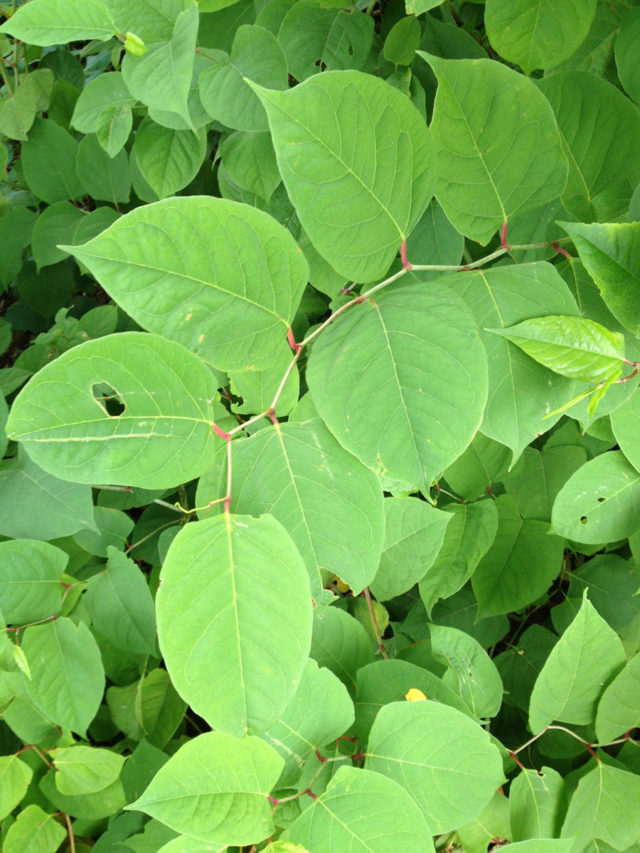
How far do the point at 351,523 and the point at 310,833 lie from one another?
32 centimetres

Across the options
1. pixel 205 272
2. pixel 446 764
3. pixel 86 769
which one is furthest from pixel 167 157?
pixel 86 769

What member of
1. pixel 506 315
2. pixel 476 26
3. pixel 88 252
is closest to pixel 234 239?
pixel 88 252

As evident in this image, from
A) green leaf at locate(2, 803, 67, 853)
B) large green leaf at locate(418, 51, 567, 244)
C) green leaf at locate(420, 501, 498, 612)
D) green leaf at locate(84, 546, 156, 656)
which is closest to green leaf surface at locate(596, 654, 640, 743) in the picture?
green leaf at locate(420, 501, 498, 612)

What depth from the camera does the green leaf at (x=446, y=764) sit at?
65 cm

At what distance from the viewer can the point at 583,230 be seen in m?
0.54

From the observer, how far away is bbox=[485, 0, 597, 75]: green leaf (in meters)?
0.64

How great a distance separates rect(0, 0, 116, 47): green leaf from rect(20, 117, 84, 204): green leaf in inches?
28.6

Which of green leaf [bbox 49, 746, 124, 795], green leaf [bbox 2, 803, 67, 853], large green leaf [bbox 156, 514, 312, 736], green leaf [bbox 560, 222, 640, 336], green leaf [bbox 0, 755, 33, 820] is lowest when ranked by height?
green leaf [bbox 2, 803, 67, 853]

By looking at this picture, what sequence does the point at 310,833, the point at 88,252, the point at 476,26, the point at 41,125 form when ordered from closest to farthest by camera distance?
the point at 88,252 → the point at 310,833 → the point at 476,26 → the point at 41,125

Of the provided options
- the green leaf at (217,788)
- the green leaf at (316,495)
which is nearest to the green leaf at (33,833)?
the green leaf at (217,788)

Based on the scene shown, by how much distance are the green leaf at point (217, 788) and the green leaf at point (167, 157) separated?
0.69 meters

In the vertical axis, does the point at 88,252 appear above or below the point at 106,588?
above

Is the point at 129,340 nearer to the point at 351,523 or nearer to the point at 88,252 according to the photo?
the point at 88,252

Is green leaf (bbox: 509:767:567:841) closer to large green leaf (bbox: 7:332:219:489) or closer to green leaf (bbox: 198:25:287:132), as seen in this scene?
large green leaf (bbox: 7:332:219:489)
